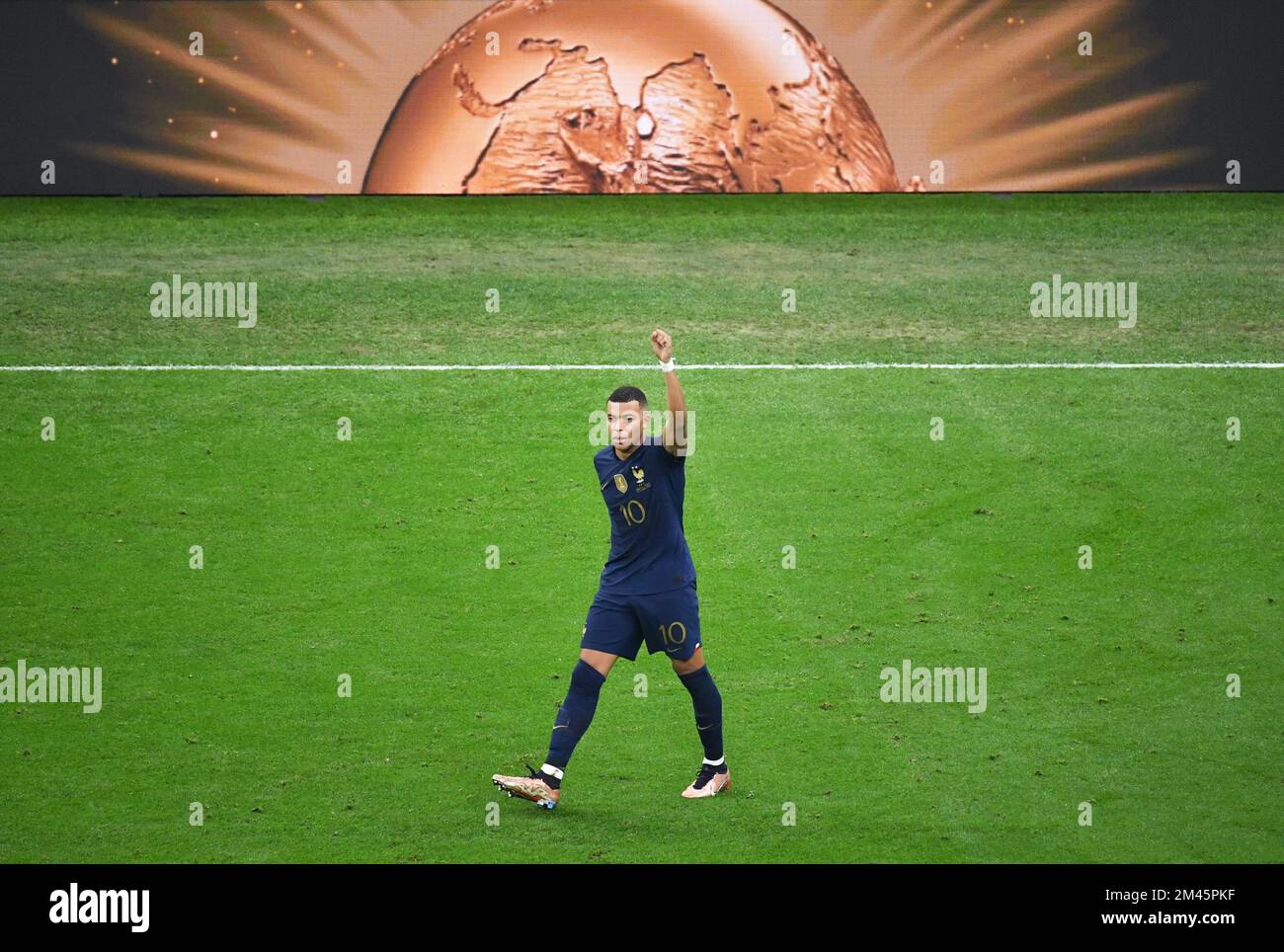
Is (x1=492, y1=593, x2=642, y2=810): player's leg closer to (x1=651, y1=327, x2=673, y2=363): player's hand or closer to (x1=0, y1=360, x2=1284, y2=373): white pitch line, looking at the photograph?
(x1=651, y1=327, x2=673, y2=363): player's hand

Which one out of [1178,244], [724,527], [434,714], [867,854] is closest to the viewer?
[867,854]

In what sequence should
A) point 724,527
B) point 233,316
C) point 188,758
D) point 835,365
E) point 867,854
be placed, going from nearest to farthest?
point 867,854, point 188,758, point 724,527, point 835,365, point 233,316

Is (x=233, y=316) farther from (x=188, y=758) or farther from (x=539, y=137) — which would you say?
(x=188, y=758)

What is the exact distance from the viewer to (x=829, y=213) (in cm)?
2238

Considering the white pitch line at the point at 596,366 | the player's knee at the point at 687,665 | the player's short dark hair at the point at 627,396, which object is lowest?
the player's knee at the point at 687,665

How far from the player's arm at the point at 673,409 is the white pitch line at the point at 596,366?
845 cm

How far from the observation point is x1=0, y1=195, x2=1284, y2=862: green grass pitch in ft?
33.2

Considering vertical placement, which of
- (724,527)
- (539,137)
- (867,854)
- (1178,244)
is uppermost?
(539,137)

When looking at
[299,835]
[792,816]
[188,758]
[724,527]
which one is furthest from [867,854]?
[724,527]

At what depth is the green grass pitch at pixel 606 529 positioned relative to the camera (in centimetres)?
1012

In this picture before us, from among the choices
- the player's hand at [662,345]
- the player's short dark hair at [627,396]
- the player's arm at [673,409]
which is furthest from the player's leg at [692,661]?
the player's hand at [662,345]

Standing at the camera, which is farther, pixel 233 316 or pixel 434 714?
pixel 233 316

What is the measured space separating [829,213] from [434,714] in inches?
500

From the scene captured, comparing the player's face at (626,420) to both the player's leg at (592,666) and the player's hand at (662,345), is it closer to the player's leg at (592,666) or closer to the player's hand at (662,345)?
the player's hand at (662,345)
